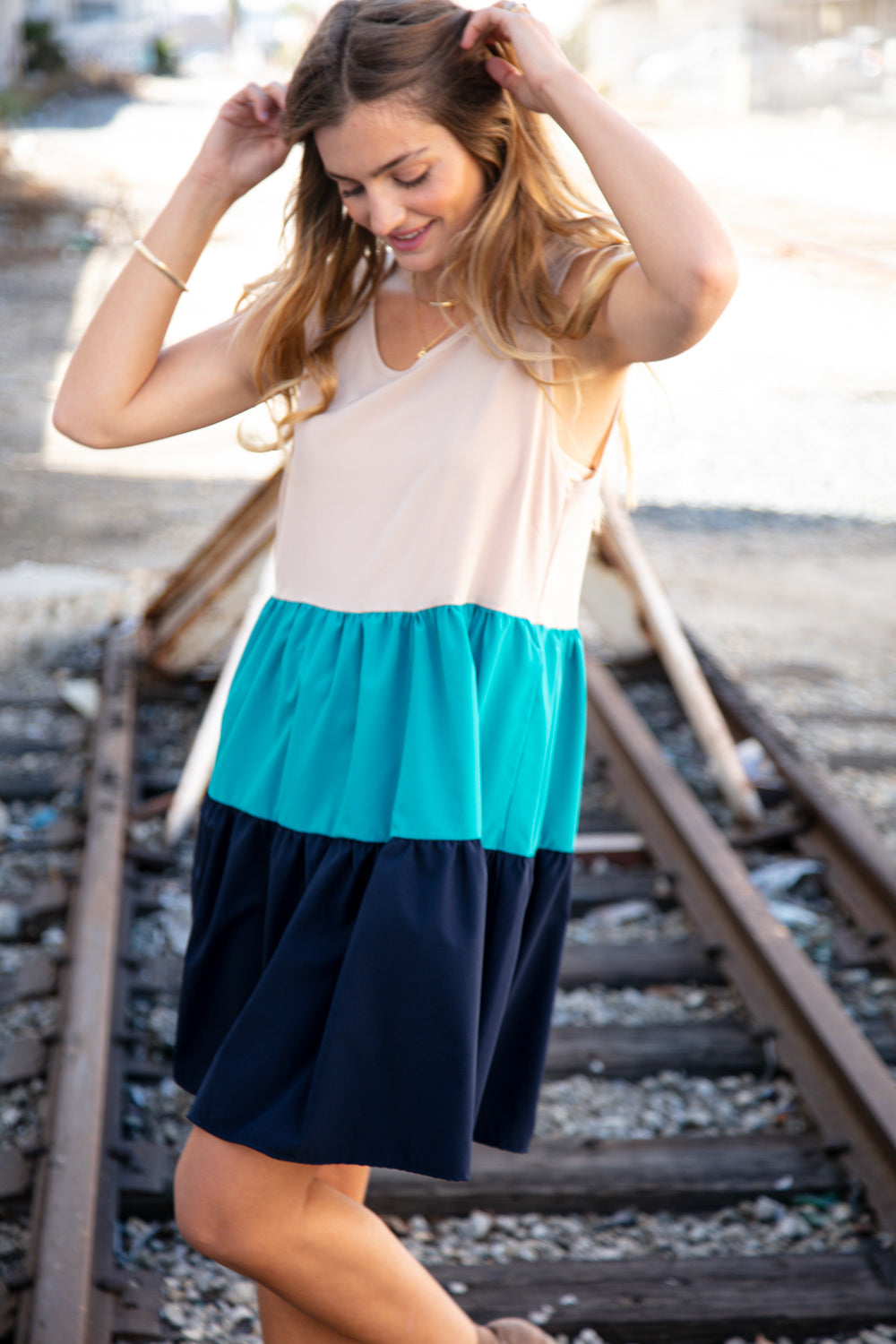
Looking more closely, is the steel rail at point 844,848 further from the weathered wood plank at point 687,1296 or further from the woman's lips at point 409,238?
the woman's lips at point 409,238

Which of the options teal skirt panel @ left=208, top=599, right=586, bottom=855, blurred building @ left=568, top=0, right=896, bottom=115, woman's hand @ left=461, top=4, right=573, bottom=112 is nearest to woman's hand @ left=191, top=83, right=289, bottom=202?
woman's hand @ left=461, top=4, right=573, bottom=112

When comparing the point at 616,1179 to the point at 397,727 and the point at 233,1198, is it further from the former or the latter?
the point at 397,727

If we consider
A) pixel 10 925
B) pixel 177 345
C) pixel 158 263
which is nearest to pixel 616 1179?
pixel 10 925

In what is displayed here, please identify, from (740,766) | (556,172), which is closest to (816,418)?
(740,766)

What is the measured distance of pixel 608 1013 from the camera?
11.9ft

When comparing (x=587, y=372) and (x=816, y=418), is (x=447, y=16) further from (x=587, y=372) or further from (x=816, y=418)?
(x=816, y=418)

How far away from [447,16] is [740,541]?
263 inches

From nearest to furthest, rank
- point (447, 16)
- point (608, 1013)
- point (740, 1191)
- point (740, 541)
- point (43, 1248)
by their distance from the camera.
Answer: point (447, 16), point (43, 1248), point (740, 1191), point (608, 1013), point (740, 541)

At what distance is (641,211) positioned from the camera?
5.65 ft

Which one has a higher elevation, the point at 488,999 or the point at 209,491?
the point at 488,999

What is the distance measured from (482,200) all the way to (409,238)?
0.12 m

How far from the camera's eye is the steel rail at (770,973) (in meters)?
2.96

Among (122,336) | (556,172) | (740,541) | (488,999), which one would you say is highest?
(556,172)

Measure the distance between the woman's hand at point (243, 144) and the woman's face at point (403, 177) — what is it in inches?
9.8
